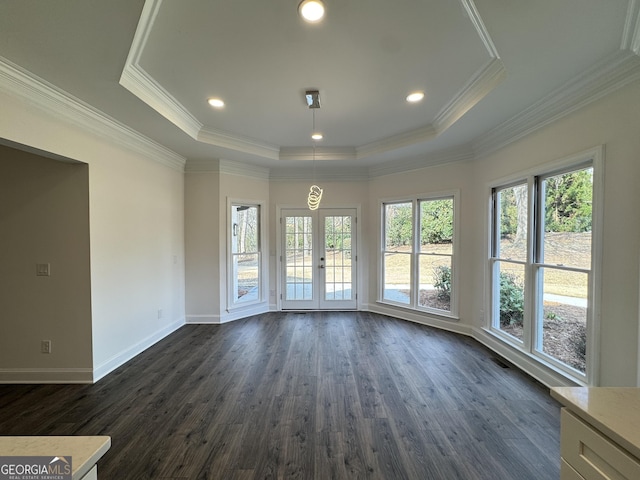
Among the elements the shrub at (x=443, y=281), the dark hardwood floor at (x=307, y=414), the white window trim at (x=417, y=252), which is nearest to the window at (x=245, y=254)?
the dark hardwood floor at (x=307, y=414)

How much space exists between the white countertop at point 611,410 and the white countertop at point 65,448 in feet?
5.05

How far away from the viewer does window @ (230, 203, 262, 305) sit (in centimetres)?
502

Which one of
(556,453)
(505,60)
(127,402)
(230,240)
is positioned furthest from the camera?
(230,240)

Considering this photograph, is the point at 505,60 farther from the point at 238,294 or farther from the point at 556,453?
the point at 238,294

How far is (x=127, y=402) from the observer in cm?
254

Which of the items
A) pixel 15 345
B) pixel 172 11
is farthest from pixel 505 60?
pixel 15 345

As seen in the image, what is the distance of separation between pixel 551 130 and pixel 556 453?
9.15 ft

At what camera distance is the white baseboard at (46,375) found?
286 cm

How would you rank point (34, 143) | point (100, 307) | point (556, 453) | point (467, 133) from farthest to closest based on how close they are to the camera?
point (467, 133) → point (100, 307) → point (34, 143) → point (556, 453)

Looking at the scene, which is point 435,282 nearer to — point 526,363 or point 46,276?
point 526,363

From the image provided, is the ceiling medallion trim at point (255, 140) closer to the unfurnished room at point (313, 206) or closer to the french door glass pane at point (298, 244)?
the unfurnished room at point (313, 206)

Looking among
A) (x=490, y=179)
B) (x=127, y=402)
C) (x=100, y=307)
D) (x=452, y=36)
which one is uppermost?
(x=452, y=36)
